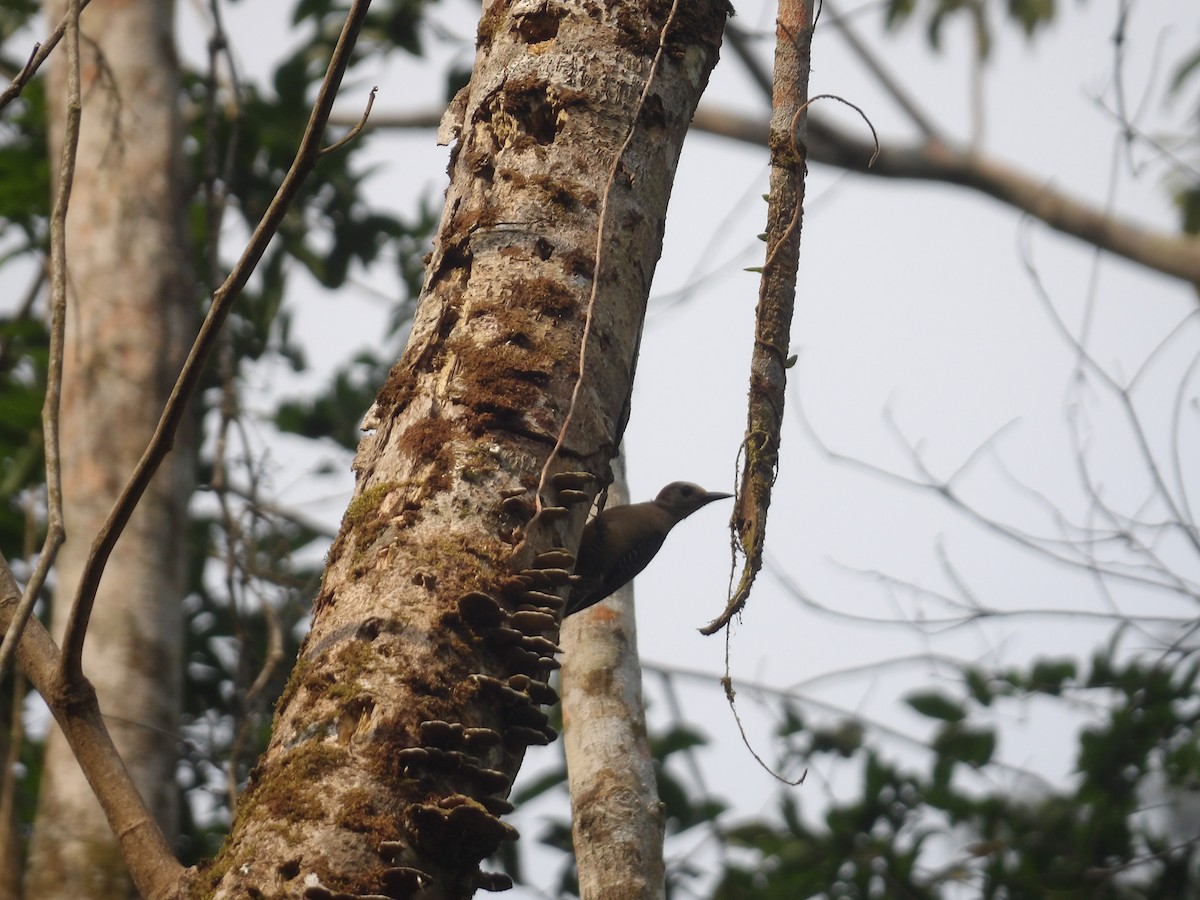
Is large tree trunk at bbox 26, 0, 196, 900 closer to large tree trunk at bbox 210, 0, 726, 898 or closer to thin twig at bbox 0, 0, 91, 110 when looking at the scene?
thin twig at bbox 0, 0, 91, 110

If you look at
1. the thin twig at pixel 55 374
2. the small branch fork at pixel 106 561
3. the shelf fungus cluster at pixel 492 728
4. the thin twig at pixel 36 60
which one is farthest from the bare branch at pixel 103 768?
the thin twig at pixel 36 60

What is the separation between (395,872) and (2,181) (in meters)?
5.63

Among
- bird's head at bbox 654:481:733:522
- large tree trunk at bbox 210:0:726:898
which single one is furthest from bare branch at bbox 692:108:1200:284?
large tree trunk at bbox 210:0:726:898

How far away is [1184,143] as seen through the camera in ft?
18.5

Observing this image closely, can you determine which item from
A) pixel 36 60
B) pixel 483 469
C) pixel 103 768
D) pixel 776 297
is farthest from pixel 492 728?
pixel 36 60

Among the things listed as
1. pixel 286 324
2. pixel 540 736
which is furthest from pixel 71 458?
pixel 540 736

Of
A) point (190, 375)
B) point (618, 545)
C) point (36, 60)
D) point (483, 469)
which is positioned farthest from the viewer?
point (618, 545)

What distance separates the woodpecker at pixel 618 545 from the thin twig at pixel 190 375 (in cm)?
170

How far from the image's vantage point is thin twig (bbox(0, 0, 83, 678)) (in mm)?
1824

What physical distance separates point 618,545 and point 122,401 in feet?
7.25

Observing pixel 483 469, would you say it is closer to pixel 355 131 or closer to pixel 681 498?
pixel 355 131

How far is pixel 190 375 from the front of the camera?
2.02 metres

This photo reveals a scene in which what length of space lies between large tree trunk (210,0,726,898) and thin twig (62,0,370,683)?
36cm

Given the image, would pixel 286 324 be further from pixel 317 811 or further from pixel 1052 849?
pixel 317 811
